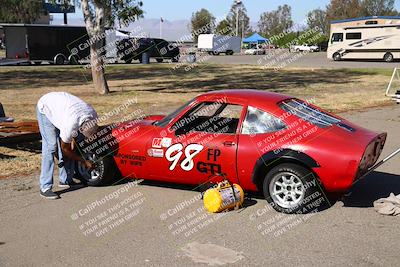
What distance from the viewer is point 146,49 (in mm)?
43188

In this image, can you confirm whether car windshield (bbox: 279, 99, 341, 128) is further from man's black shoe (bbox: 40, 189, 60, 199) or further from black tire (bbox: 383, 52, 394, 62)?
black tire (bbox: 383, 52, 394, 62)

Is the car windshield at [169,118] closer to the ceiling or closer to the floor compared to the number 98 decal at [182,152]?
closer to the ceiling

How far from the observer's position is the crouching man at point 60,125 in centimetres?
591

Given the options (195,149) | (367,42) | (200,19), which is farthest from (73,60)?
(200,19)

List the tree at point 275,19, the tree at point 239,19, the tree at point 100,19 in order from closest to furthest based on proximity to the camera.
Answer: the tree at point 100,19
the tree at point 239,19
the tree at point 275,19

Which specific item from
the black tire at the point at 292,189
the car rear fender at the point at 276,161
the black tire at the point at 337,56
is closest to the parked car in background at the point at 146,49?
the black tire at the point at 337,56

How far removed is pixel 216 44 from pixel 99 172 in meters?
60.1

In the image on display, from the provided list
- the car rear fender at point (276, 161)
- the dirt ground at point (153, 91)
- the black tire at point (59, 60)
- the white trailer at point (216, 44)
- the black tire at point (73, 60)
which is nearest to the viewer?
the car rear fender at point (276, 161)

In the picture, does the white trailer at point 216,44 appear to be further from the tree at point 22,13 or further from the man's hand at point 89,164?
the man's hand at point 89,164

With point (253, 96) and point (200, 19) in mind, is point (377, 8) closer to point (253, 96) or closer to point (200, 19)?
point (200, 19)

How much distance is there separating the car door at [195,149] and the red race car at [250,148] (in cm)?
1

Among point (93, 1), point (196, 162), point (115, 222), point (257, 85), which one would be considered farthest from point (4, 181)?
point (257, 85)

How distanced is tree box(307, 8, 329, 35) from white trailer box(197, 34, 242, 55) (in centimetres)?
4802

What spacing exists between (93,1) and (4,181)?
11.4 metres
